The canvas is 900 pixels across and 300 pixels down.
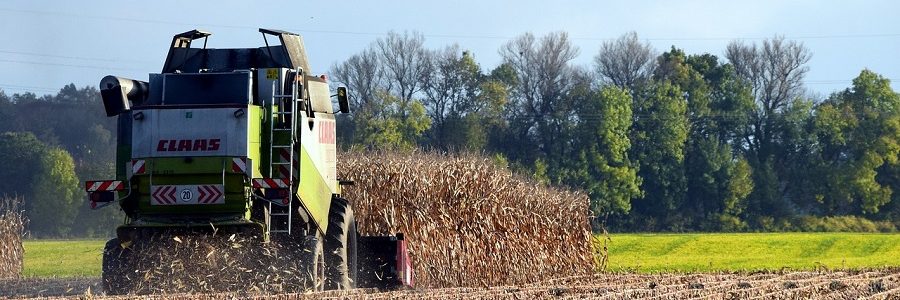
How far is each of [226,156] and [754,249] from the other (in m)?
33.6

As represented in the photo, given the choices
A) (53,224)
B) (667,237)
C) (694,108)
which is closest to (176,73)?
(667,237)

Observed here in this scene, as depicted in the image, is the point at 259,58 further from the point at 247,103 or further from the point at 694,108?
the point at 694,108

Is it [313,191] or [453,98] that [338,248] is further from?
[453,98]

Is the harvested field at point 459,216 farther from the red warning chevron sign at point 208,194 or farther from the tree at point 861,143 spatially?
the tree at point 861,143

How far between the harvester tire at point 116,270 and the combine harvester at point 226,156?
12 mm

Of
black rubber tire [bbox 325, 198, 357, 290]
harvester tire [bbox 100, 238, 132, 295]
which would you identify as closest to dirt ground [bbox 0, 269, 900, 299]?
harvester tire [bbox 100, 238, 132, 295]

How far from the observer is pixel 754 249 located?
153ft

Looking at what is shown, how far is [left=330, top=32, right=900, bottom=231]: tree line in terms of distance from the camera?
6825cm

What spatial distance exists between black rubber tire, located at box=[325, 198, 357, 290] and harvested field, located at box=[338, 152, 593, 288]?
3.80 metres

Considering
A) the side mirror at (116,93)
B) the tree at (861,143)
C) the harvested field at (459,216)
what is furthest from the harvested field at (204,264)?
the tree at (861,143)

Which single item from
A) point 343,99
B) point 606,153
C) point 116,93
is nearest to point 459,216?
point 343,99

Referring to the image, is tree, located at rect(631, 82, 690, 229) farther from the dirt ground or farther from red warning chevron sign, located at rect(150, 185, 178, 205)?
red warning chevron sign, located at rect(150, 185, 178, 205)

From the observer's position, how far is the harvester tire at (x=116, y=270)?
1652 centimetres

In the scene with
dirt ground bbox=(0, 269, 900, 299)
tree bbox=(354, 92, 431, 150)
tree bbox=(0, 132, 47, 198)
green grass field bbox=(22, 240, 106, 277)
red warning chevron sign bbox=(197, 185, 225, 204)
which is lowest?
dirt ground bbox=(0, 269, 900, 299)
